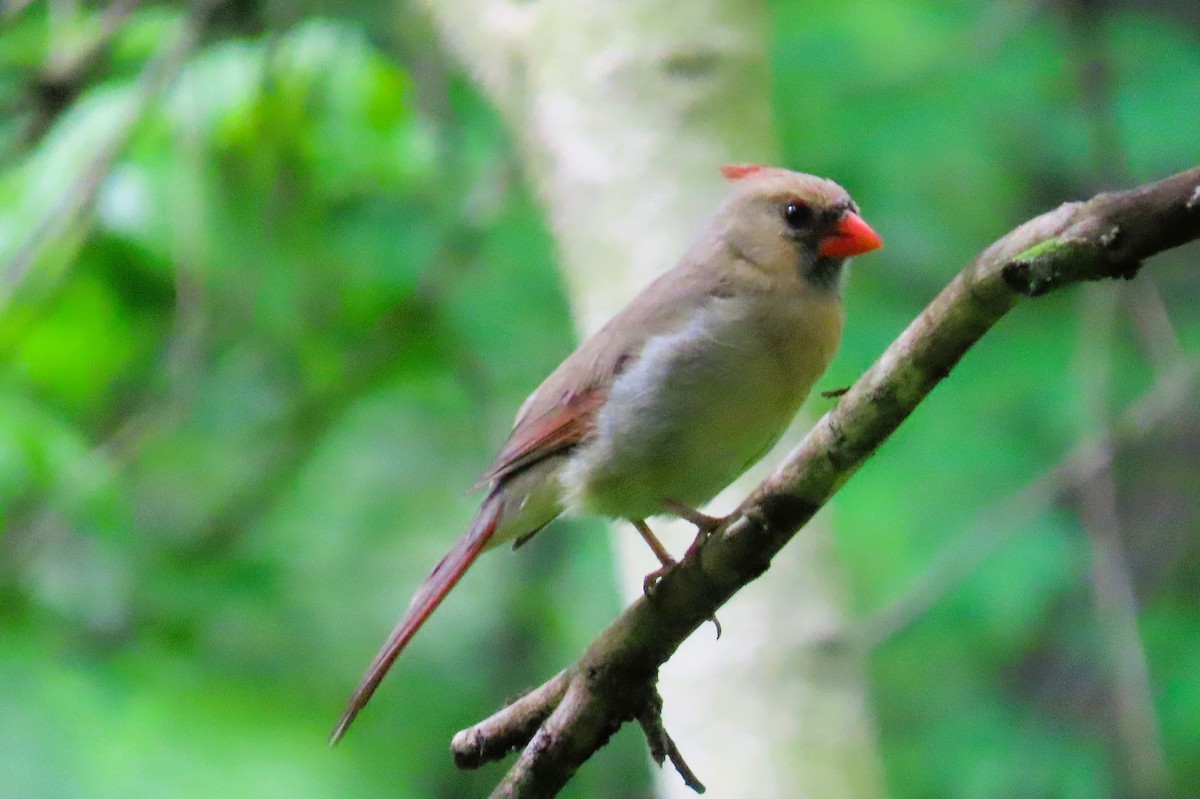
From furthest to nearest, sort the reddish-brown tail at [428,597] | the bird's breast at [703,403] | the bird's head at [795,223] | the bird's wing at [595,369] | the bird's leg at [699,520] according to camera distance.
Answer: the bird's head at [795,223] → the bird's wing at [595,369] → the bird's breast at [703,403] → the reddish-brown tail at [428,597] → the bird's leg at [699,520]

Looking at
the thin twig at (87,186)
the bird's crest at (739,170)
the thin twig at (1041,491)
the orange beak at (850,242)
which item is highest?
the thin twig at (87,186)

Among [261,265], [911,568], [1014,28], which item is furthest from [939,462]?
[261,265]

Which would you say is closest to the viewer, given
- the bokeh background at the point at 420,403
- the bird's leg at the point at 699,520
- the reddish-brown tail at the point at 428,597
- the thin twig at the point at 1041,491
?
the bird's leg at the point at 699,520

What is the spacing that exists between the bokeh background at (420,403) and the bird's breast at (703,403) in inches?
36.3

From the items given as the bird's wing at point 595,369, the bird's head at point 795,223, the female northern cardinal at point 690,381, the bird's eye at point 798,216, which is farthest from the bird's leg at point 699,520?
the bird's eye at point 798,216

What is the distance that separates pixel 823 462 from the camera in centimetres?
151

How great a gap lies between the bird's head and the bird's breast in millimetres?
173

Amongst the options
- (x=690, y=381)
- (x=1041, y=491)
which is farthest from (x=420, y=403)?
(x=690, y=381)

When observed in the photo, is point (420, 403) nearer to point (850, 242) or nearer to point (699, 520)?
point (850, 242)

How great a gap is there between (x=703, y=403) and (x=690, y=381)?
0.05 meters

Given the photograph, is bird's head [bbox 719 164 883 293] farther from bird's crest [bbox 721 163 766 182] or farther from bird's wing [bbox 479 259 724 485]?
bird's wing [bbox 479 259 724 485]

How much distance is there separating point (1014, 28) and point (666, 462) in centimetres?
317

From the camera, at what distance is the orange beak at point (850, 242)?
2613 mm

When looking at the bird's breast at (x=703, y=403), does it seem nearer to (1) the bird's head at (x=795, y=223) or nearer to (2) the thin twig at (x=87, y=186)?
(1) the bird's head at (x=795, y=223)
